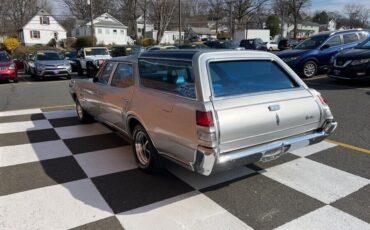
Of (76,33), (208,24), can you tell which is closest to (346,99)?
(76,33)

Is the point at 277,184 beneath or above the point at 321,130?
beneath

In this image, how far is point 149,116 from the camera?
3.91 meters

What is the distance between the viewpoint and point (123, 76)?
4895 millimetres

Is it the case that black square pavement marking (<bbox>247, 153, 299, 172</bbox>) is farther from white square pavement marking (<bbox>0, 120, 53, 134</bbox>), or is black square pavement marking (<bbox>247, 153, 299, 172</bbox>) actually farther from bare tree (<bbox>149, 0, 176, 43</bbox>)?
bare tree (<bbox>149, 0, 176, 43</bbox>)

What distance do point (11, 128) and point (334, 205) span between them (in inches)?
250

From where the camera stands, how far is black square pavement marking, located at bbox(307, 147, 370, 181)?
13.7ft

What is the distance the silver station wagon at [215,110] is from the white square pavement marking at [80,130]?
177cm

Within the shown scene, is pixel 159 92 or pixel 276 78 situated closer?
pixel 159 92

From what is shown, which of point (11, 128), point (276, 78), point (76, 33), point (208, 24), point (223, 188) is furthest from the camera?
point (208, 24)

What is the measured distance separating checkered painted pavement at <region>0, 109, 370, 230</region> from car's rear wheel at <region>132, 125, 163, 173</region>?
0.44 ft

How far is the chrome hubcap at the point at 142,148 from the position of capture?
424 cm

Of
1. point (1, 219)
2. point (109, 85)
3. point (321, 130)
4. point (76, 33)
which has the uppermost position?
point (76, 33)

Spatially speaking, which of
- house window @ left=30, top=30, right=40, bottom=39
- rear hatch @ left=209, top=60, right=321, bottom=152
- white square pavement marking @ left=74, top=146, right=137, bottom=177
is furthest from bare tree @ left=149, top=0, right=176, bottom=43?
rear hatch @ left=209, top=60, right=321, bottom=152

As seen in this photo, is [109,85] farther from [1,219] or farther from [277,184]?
[277,184]
